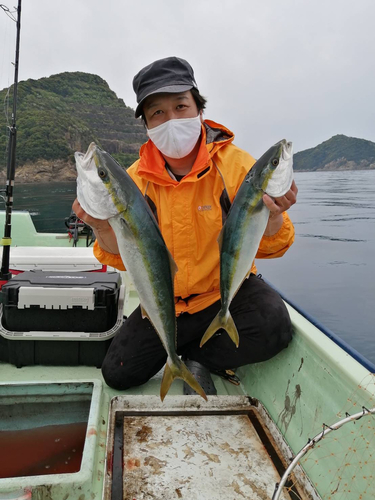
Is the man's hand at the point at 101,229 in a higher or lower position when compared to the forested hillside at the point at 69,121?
lower

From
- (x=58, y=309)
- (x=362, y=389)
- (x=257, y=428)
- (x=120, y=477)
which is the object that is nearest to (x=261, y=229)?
(x=362, y=389)

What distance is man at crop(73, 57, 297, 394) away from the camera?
2752 millimetres

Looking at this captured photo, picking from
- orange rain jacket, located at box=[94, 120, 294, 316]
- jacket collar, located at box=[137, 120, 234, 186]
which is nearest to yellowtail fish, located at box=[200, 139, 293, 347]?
orange rain jacket, located at box=[94, 120, 294, 316]

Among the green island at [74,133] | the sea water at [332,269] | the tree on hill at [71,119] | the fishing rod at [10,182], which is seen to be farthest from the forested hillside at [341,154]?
the fishing rod at [10,182]

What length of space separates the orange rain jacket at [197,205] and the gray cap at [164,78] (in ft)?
1.44

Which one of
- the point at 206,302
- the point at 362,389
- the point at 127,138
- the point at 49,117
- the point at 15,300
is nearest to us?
the point at 362,389

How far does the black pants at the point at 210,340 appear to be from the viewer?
9.57 ft

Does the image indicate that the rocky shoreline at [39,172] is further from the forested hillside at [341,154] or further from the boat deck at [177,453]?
the boat deck at [177,453]

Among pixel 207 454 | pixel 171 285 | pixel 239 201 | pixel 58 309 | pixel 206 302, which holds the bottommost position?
pixel 207 454

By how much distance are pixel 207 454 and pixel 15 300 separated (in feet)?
6.83

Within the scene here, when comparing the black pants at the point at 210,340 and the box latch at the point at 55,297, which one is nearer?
the black pants at the point at 210,340

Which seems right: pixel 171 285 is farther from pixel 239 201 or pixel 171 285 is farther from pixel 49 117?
pixel 49 117

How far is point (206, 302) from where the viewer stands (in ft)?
9.99

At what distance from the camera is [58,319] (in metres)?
3.43
